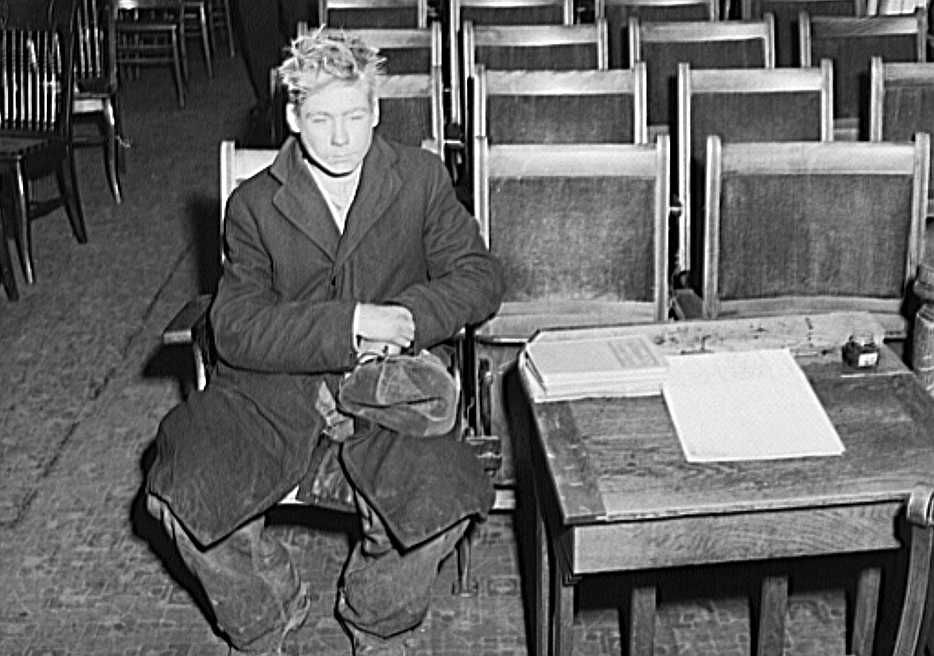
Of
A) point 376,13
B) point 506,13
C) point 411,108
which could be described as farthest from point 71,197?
point 411,108

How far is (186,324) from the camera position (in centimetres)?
291

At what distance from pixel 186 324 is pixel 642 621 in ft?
3.48

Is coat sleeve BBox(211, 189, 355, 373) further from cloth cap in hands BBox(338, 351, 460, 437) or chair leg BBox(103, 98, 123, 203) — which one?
chair leg BBox(103, 98, 123, 203)

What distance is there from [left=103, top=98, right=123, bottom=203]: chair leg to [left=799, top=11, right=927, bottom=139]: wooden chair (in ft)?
9.81

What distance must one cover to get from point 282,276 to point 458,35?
2.30 metres

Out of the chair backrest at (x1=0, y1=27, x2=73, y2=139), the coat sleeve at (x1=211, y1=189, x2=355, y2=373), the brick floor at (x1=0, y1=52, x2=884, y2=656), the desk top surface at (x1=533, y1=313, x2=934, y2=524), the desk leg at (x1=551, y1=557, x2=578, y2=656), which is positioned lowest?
the brick floor at (x1=0, y1=52, x2=884, y2=656)

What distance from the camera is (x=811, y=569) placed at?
310 cm

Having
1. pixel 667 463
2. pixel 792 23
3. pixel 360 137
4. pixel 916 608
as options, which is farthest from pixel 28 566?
pixel 792 23

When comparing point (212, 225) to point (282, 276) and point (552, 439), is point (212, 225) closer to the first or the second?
point (282, 276)

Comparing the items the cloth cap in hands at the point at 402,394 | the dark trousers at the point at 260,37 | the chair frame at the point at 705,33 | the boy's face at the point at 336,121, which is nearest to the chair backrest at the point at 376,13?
the chair frame at the point at 705,33

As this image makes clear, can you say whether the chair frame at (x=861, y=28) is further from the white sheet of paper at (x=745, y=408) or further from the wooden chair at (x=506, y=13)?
the white sheet of paper at (x=745, y=408)

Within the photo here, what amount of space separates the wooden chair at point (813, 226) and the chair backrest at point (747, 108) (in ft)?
1.84

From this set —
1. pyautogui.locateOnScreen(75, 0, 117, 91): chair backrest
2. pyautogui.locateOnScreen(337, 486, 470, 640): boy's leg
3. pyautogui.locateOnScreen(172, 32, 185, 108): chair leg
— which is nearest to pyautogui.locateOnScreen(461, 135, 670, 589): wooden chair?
pyautogui.locateOnScreen(337, 486, 470, 640): boy's leg

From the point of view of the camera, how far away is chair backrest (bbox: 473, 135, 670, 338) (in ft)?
10.3
